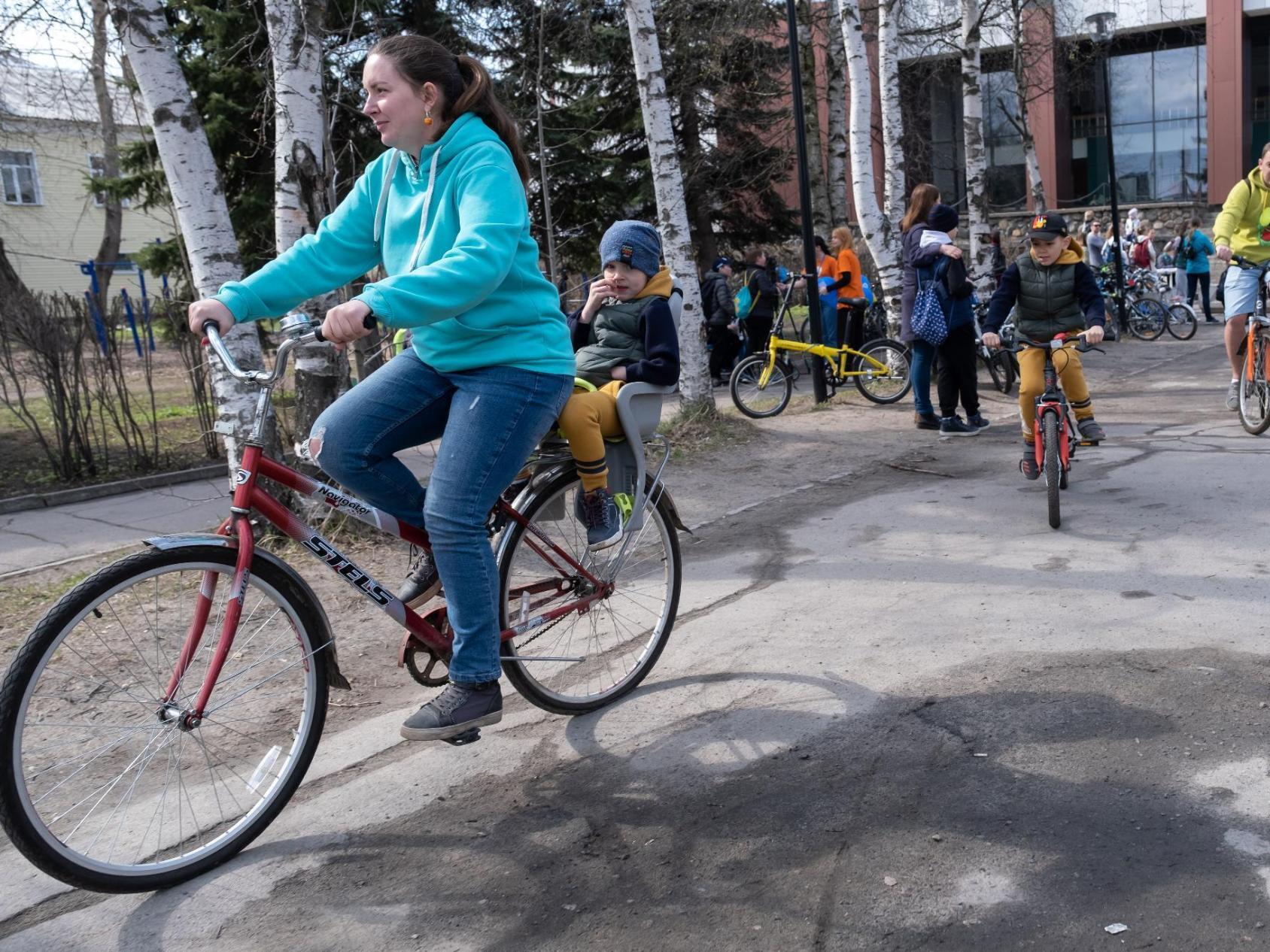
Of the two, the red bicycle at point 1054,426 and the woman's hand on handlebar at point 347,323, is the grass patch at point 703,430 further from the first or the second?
the woman's hand on handlebar at point 347,323

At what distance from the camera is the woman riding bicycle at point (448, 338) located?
133 inches

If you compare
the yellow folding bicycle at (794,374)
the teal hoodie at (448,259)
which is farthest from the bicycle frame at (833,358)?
the teal hoodie at (448,259)

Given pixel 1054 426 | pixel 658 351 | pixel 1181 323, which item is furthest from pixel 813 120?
pixel 658 351

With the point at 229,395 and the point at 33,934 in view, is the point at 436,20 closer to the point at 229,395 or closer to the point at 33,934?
the point at 229,395

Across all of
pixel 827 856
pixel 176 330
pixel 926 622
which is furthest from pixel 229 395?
pixel 176 330

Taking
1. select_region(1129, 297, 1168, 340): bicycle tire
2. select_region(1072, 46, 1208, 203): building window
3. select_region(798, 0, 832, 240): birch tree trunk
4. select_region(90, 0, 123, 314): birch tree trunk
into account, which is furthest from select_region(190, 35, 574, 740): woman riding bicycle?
select_region(1072, 46, 1208, 203): building window

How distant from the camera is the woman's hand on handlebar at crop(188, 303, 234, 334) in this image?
3.22 m

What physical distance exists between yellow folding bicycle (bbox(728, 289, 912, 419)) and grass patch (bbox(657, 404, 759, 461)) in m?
1.50

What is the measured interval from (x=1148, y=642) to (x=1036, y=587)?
92 centimetres

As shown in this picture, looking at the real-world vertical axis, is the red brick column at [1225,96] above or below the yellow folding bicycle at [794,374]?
above

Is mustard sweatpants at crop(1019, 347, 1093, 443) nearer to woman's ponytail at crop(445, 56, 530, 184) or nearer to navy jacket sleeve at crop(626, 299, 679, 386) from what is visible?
navy jacket sleeve at crop(626, 299, 679, 386)

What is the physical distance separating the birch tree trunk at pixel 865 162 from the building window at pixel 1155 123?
2243cm

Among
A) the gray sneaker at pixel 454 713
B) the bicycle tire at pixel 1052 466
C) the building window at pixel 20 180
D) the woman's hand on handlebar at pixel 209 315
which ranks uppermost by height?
the building window at pixel 20 180

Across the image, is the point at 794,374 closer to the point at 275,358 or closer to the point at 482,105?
the point at 482,105
